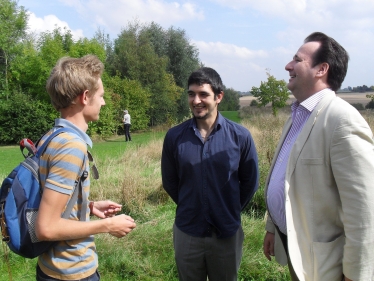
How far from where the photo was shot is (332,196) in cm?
208

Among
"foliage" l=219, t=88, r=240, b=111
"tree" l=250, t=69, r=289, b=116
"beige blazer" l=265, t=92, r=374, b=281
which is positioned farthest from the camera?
"foliage" l=219, t=88, r=240, b=111

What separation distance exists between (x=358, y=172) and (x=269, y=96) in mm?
25079

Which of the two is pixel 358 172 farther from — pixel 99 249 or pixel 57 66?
pixel 99 249

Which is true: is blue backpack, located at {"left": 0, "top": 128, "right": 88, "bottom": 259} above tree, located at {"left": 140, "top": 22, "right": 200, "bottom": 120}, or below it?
below

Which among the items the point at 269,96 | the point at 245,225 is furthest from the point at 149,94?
the point at 245,225

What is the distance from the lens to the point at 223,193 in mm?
2975

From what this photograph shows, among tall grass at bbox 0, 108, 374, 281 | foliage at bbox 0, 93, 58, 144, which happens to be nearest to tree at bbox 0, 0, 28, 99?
foliage at bbox 0, 93, 58, 144

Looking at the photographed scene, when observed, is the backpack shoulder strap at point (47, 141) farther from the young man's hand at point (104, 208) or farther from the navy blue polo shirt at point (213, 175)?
the navy blue polo shirt at point (213, 175)

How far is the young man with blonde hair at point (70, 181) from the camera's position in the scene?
1771mm

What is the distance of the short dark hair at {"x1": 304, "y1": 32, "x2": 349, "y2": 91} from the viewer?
2299 millimetres

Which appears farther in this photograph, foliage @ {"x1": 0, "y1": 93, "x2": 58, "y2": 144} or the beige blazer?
foliage @ {"x1": 0, "y1": 93, "x2": 58, "y2": 144}

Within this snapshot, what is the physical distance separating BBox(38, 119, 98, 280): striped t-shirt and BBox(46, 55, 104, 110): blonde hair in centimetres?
13

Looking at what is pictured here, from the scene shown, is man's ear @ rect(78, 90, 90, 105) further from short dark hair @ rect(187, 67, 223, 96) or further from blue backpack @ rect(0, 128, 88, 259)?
short dark hair @ rect(187, 67, 223, 96)

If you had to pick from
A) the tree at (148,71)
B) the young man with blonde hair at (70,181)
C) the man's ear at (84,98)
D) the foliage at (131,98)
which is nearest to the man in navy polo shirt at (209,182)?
the young man with blonde hair at (70,181)
